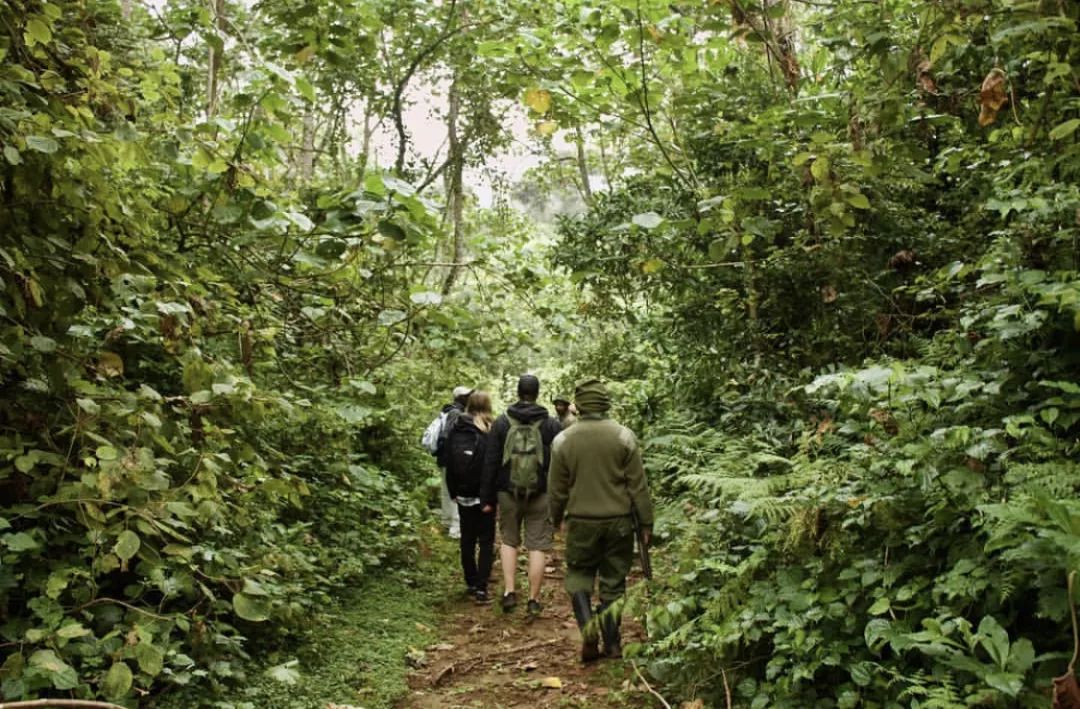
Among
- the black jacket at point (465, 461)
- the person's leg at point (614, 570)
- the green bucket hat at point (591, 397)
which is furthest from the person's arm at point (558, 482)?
the black jacket at point (465, 461)

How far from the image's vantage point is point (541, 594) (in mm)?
8750

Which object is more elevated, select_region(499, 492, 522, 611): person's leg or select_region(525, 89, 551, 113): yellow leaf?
select_region(525, 89, 551, 113): yellow leaf

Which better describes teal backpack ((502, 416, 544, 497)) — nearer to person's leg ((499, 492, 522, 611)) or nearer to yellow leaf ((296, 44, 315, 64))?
person's leg ((499, 492, 522, 611))

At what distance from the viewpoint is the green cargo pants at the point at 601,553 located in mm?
6176

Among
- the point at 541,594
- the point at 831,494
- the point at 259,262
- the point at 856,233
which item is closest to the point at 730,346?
the point at 856,233

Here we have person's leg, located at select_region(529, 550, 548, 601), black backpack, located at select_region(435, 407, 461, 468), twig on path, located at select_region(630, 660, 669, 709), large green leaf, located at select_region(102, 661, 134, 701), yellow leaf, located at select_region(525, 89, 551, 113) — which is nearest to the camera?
large green leaf, located at select_region(102, 661, 134, 701)

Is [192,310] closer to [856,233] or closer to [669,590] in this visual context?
[669,590]

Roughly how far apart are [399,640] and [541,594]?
2.20 meters

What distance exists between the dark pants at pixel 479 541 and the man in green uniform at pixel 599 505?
2031mm

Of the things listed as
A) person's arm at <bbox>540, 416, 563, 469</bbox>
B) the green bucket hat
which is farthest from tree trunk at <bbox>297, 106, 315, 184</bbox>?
the green bucket hat

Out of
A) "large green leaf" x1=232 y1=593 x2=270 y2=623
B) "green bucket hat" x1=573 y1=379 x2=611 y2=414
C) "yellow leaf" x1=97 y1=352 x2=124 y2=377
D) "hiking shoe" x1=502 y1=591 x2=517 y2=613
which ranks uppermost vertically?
"yellow leaf" x1=97 y1=352 x2=124 y2=377

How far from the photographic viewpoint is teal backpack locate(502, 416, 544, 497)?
7.55 meters

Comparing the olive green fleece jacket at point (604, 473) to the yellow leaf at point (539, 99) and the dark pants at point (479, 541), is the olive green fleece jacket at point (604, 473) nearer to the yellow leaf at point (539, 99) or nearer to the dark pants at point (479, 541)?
the dark pants at point (479, 541)

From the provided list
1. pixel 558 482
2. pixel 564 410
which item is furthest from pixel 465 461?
pixel 564 410
